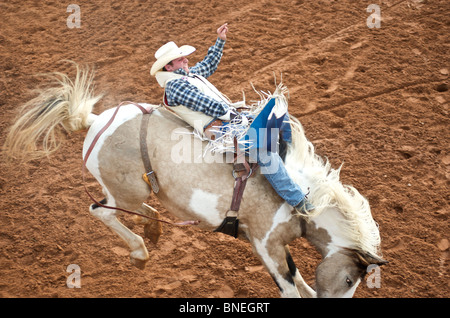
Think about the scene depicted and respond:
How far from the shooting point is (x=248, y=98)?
7.18 m

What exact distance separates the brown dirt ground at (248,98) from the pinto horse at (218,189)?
0.98 m

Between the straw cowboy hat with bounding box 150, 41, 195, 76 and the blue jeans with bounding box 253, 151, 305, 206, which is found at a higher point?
the straw cowboy hat with bounding box 150, 41, 195, 76

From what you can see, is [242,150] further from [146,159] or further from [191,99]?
[146,159]

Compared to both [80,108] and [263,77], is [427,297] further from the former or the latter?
[263,77]

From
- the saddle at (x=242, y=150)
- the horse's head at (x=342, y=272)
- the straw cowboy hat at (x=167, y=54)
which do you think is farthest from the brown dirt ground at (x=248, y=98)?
the straw cowboy hat at (x=167, y=54)

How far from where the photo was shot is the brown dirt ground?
493 centimetres

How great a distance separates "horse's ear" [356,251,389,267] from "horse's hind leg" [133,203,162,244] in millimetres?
2137

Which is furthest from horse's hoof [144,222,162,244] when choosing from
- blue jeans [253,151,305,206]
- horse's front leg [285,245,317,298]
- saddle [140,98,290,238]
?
blue jeans [253,151,305,206]

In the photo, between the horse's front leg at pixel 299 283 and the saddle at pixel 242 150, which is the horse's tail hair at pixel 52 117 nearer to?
the saddle at pixel 242 150

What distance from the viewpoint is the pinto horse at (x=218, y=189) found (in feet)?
12.6

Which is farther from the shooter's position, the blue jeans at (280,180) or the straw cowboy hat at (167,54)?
the straw cowboy hat at (167,54)

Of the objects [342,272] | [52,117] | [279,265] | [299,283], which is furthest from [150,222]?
[342,272]

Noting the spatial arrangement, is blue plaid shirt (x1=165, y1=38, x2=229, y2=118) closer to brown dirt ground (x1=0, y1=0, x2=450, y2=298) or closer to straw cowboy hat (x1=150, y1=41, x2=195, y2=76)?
straw cowboy hat (x1=150, y1=41, x2=195, y2=76)

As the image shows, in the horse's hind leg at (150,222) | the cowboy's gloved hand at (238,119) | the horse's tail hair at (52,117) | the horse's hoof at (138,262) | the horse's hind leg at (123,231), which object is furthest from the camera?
the horse's hind leg at (150,222)
